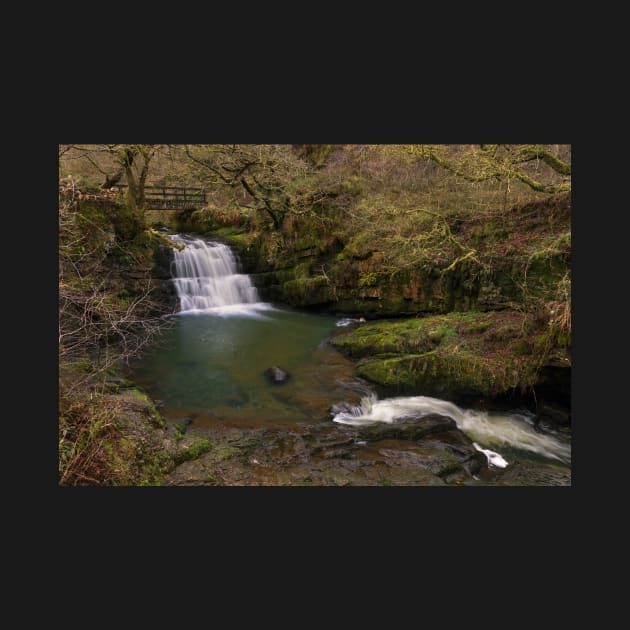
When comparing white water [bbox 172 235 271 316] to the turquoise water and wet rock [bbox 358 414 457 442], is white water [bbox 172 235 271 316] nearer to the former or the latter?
the turquoise water

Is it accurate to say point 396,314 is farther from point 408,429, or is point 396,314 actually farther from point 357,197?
point 408,429

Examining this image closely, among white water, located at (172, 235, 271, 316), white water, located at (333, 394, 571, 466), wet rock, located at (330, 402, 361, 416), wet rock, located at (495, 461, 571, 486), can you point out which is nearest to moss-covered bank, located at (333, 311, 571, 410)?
white water, located at (333, 394, 571, 466)

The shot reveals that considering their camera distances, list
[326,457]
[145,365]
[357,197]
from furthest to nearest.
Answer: [357,197] → [145,365] → [326,457]

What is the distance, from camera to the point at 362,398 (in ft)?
27.9

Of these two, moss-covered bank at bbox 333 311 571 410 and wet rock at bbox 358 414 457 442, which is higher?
moss-covered bank at bbox 333 311 571 410

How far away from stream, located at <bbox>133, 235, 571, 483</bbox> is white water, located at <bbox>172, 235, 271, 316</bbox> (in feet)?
1.41

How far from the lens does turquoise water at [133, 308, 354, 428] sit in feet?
26.2

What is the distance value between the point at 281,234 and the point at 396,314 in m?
6.36

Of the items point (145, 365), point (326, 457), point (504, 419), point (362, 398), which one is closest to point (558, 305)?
point (504, 419)

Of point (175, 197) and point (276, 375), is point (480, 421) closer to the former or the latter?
point (276, 375)

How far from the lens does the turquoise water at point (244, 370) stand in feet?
26.2

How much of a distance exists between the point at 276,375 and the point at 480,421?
4565 millimetres

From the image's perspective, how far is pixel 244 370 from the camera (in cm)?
1011

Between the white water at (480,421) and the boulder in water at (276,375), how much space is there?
201 cm
